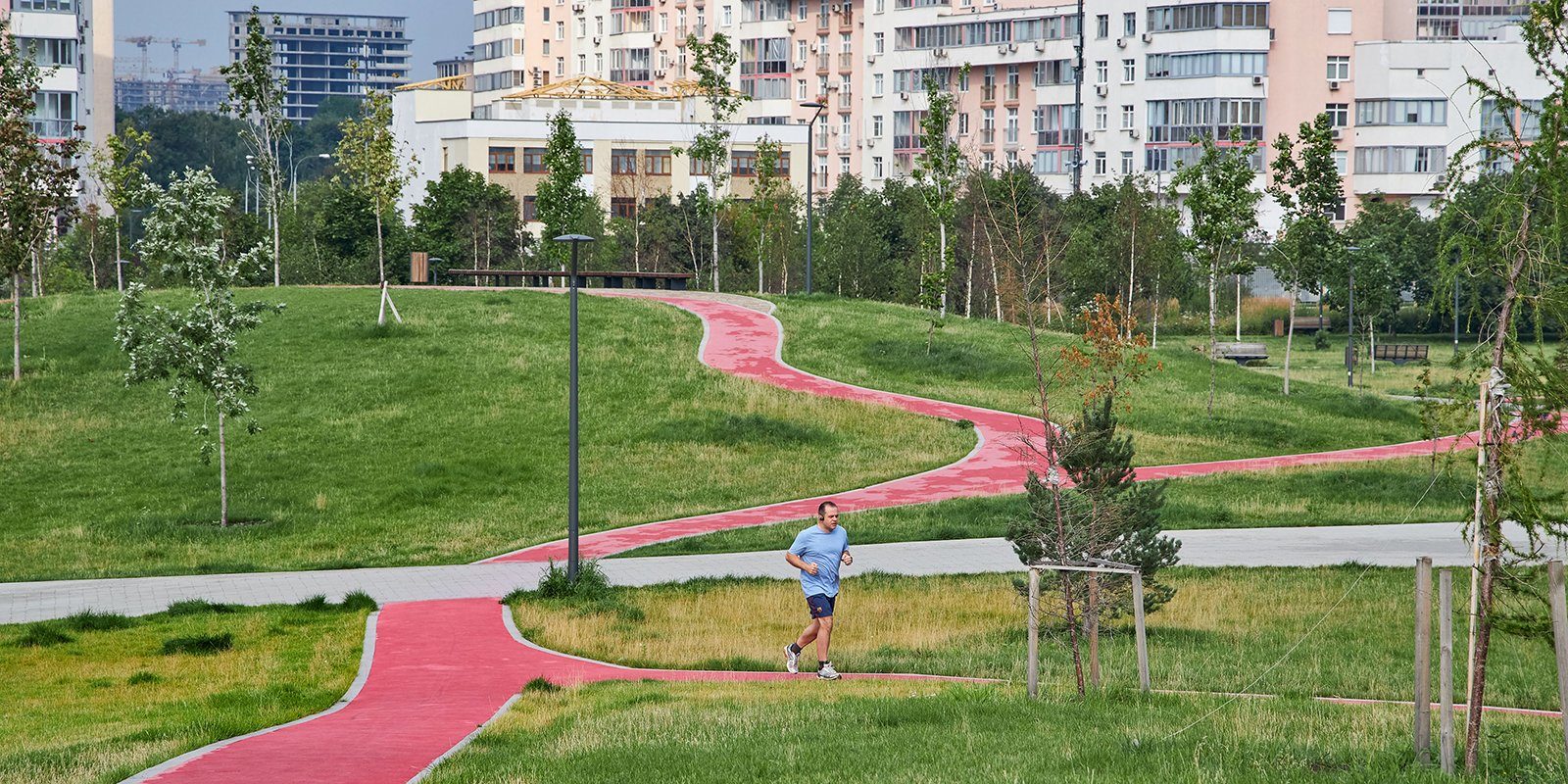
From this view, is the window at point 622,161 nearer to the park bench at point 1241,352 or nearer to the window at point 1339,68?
the window at point 1339,68

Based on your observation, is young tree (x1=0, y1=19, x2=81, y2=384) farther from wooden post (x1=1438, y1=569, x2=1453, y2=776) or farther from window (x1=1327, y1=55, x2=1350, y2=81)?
window (x1=1327, y1=55, x2=1350, y2=81)

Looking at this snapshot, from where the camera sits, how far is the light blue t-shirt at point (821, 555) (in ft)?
50.7

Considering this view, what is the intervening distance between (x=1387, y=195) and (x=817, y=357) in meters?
53.5

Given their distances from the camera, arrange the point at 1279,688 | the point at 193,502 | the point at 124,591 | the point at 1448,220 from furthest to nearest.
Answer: the point at 193,502, the point at 124,591, the point at 1279,688, the point at 1448,220

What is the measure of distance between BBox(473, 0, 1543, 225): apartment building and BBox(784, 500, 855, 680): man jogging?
51878 millimetres

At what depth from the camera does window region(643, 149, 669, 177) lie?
95438 millimetres

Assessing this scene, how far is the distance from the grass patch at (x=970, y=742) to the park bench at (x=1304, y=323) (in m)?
65.2

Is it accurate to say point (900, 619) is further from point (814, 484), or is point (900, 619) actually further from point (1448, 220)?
point (814, 484)

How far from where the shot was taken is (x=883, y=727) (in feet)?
38.0

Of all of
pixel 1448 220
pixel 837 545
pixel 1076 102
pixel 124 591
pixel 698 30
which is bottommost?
pixel 124 591

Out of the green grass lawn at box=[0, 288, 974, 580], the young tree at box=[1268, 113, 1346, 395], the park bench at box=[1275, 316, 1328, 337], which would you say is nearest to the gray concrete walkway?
the green grass lawn at box=[0, 288, 974, 580]

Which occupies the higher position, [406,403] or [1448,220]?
[1448,220]

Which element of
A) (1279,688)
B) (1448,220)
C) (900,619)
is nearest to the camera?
(1448,220)

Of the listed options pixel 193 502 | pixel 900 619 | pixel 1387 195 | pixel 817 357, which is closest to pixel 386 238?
pixel 817 357
